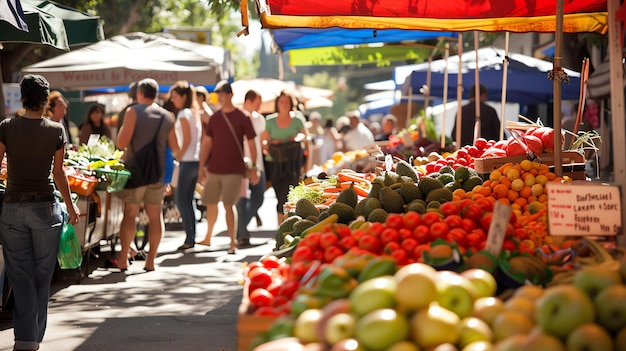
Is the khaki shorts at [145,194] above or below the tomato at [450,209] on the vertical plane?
below

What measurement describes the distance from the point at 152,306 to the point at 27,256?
236 cm

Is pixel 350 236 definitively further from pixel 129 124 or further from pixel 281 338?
pixel 129 124

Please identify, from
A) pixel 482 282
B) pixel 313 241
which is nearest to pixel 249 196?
pixel 313 241

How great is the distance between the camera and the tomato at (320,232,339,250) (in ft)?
16.2

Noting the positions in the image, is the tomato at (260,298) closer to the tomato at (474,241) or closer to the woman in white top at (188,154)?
the tomato at (474,241)

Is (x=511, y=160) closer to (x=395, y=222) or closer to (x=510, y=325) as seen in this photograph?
(x=395, y=222)

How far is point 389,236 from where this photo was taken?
4.83 metres

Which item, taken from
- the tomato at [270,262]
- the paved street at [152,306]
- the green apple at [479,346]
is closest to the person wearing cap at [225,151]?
the paved street at [152,306]

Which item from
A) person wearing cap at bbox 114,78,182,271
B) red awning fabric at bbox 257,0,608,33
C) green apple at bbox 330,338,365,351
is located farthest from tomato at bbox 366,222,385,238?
person wearing cap at bbox 114,78,182,271

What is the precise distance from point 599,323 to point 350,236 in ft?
6.02

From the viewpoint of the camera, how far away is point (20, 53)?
21.7 meters

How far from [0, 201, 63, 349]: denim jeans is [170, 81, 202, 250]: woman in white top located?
6.08 metres

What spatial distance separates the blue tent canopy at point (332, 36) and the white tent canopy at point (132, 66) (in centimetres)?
201

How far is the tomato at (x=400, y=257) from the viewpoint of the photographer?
14.8 ft
